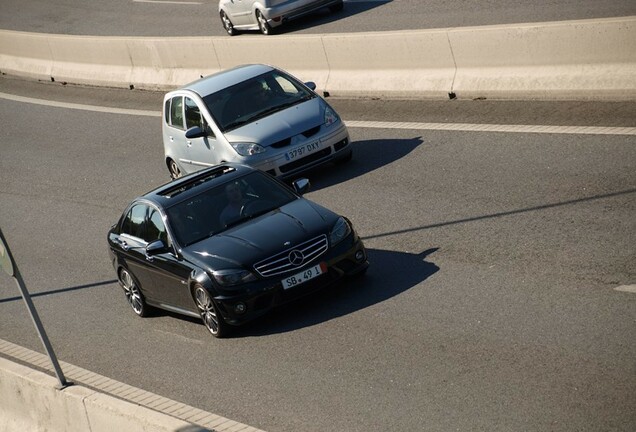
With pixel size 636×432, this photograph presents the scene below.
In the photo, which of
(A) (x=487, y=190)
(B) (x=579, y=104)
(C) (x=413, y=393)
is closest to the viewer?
(C) (x=413, y=393)

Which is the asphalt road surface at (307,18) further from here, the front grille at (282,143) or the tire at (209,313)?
the tire at (209,313)

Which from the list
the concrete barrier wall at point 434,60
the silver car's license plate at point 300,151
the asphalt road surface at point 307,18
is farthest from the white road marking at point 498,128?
the asphalt road surface at point 307,18

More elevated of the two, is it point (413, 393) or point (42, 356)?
point (413, 393)

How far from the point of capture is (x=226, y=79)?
19062 millimetres

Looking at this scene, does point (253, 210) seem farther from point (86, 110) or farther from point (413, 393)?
point (86, 110)

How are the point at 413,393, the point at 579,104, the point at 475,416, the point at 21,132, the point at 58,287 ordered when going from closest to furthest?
the point at 475,416, the point at 413,393, the point at 58,287, the point at 579,104, the point at 21,132

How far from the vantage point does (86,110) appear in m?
28.6

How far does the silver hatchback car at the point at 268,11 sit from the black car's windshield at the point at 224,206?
17.2m

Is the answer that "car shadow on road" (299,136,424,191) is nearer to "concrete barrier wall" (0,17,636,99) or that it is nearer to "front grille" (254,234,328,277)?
"concrete barrier wall" (0,17,636,99)

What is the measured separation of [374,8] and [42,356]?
705 inches

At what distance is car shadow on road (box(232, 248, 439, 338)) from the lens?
40.1 feet

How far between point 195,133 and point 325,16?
13302 millimetres

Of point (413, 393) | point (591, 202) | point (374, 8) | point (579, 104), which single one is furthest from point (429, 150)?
point (374, 8)

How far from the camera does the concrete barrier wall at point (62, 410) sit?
857cm
